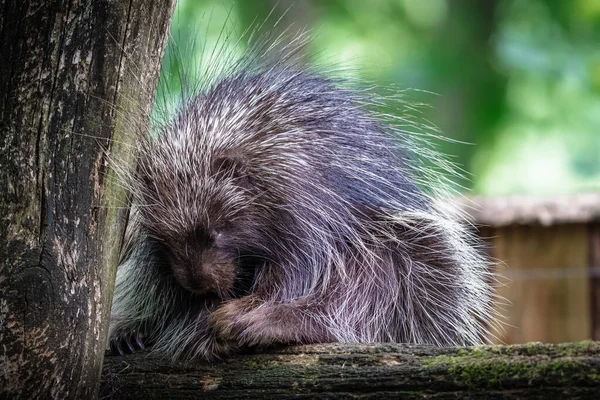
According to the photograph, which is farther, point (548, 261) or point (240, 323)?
point (548, 261)

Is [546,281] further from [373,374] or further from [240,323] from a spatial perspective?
[373,374]

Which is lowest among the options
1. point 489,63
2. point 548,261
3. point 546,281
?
point 546,281

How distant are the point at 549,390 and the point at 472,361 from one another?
21cm

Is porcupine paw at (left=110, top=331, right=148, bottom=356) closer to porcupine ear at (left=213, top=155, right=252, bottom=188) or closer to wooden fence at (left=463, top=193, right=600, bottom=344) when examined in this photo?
porcupine ear at (left=213, top=155, right=252, bottom=188)

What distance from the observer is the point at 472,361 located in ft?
6.39

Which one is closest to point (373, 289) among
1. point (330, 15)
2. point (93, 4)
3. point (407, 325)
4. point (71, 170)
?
point (407, 325)

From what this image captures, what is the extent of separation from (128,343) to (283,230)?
0.71 m

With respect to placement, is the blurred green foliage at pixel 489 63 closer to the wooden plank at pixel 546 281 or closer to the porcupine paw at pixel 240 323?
the wooden plank at pixel 546 281

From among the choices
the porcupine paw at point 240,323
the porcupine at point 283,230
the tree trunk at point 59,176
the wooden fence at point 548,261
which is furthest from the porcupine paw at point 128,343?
the wooden fence at point 548,261

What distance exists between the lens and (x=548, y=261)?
5.13 meters

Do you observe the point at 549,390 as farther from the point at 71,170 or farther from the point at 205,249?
the point at 71,170

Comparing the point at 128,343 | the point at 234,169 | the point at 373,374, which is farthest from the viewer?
the point at 128,343

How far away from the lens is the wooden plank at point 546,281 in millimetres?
5004

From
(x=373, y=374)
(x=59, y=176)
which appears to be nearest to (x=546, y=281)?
(x=373, y=374)
